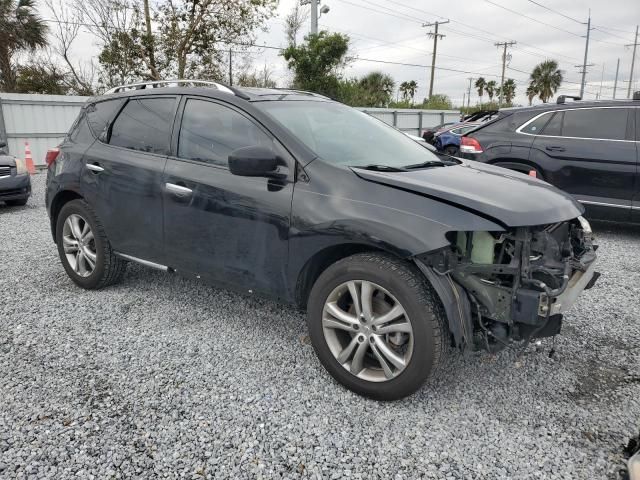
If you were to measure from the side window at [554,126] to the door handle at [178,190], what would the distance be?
4994 mm

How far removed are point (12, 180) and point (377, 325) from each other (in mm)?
7707

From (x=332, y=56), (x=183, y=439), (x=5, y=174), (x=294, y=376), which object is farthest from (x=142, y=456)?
(x=332, y=56)

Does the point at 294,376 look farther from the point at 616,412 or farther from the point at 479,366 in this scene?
the point at 616,412

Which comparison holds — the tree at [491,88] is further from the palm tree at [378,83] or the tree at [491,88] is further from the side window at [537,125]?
the side window at [537,125]

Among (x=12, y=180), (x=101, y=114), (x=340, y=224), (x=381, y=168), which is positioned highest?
(x=101, y=114)

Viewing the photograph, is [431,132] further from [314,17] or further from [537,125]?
[314,17]

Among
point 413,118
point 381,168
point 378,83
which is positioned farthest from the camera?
point 378,83

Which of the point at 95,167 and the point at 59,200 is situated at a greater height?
the point at 95,167

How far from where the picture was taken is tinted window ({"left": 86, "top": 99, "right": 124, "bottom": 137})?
407 centimetres

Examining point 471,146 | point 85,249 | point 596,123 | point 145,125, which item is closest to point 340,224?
point 145,125

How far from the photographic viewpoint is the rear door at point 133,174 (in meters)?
A: 3.58

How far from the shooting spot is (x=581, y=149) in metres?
6.09

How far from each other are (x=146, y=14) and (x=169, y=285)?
18.2 m

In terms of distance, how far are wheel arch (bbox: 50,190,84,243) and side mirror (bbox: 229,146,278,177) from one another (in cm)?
203
